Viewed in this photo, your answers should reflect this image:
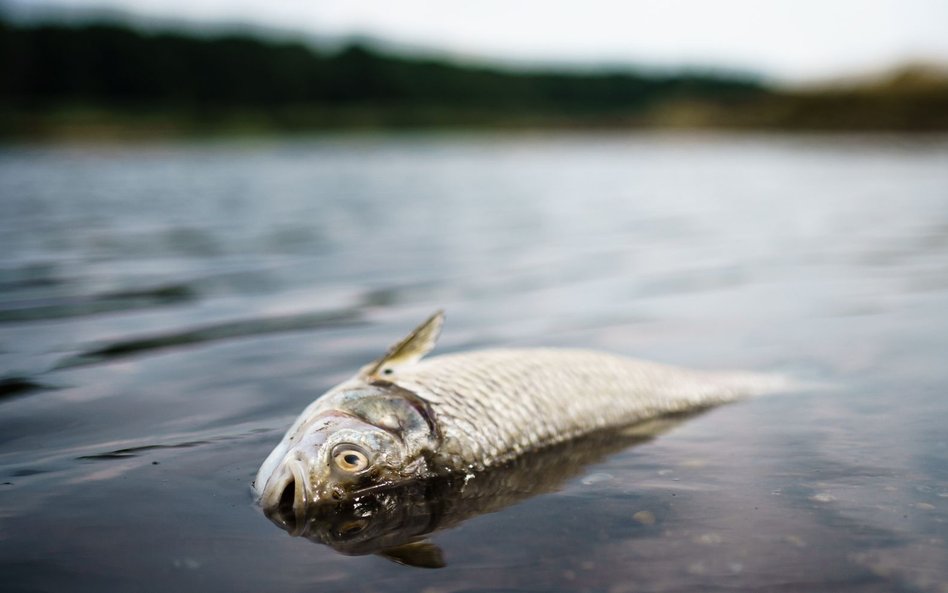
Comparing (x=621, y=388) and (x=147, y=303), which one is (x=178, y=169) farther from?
(x=621, y=388)

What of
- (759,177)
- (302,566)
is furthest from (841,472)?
(759,177)

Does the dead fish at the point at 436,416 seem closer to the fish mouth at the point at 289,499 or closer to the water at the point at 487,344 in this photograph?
the fish mouth at the point at 289,499

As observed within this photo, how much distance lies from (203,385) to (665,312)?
501cm

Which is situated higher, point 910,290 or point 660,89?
point 660,89

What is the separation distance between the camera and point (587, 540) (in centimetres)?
425

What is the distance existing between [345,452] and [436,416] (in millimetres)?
536

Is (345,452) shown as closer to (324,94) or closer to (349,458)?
(349,458)

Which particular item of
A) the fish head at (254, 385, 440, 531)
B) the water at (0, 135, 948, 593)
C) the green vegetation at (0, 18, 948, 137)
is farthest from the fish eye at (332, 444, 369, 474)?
the green vegetation at (0, 18, 948, 137)

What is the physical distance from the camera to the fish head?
4.35 metres

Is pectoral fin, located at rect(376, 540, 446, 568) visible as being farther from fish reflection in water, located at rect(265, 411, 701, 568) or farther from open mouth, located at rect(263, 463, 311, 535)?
open mouth, located at rect(263, 463, 311, 535)

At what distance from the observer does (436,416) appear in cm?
472

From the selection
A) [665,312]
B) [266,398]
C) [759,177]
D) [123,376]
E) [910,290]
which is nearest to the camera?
[266,398]

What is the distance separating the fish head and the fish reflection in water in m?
0.05

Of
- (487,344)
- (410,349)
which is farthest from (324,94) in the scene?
(410,349)
